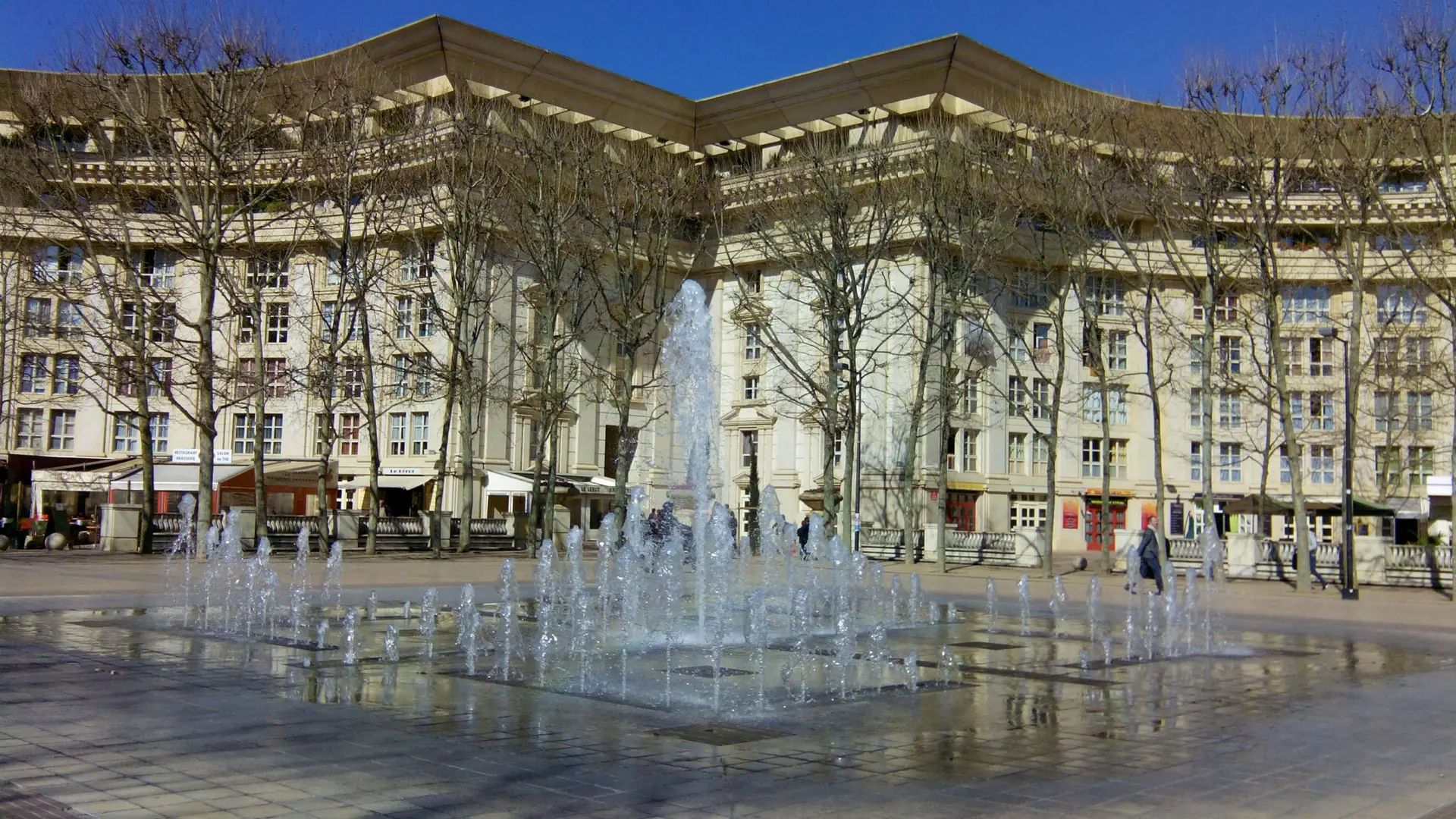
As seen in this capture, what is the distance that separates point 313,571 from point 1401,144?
80.1 ft

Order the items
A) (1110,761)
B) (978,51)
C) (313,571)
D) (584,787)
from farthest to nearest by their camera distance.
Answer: (978,51) → (313,571) → (1110,761) → (584,787)

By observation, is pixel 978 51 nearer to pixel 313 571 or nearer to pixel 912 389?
pixel 912 389

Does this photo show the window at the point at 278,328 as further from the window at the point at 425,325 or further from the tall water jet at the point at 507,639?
the tall water jet at the point at 507,639

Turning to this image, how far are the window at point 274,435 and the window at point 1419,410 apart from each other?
44.3 m

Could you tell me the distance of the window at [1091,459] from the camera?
5231cm

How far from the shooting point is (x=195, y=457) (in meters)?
38.8

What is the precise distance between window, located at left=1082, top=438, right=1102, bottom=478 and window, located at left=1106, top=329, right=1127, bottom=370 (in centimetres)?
327

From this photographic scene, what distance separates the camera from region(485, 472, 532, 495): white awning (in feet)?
152

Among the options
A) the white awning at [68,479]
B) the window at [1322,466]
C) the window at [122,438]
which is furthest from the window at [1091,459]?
the window at [122,438]

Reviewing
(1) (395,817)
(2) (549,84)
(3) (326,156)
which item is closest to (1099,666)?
(1) (395,817)

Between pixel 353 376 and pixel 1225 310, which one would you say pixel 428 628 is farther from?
pixel 1225 310

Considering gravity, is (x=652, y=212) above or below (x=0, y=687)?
above

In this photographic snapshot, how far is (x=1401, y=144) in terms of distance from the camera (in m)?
25.2

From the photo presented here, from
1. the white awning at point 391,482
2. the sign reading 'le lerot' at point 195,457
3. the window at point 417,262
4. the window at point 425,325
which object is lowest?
the white awning at point 391,482
